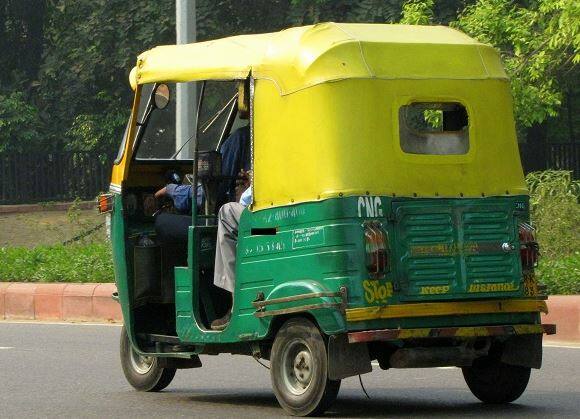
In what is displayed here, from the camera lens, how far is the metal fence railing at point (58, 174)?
31.2 m

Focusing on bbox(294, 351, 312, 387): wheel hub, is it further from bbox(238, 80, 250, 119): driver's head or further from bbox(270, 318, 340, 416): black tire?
bbox(238, 80, 250, 119): driver's head

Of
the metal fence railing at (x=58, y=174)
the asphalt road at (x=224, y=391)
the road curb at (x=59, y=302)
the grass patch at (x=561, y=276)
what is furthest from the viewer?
the metal fence railing at (x=58, y=174)

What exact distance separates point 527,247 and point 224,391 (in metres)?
2.65

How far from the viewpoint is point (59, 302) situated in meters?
16.8

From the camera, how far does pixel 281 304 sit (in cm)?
849

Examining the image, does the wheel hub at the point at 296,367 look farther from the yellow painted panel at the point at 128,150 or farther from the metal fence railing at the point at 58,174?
the metal fence railing at the point at 58,174

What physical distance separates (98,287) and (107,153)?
51.7 feet

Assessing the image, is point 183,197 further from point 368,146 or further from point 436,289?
point 436,289

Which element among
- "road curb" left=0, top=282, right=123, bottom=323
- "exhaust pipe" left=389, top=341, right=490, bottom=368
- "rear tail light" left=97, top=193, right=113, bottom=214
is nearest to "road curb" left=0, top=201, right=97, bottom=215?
"road curb" left=0, top=282, right=123, bottom=323

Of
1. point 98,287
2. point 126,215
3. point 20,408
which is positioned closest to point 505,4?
point 98,287

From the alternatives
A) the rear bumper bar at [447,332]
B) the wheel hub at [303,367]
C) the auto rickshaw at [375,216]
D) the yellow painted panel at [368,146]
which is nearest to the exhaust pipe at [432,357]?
the auto rickshaw at [375,216]

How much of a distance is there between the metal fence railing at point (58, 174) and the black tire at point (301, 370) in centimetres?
2308

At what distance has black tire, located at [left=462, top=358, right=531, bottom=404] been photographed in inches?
356

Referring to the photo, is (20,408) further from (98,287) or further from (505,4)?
(505,4)
